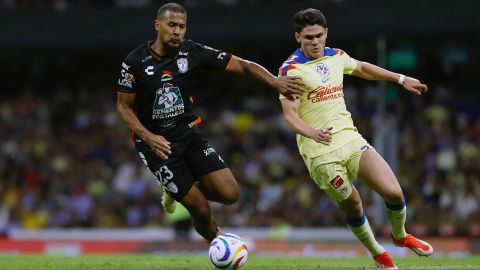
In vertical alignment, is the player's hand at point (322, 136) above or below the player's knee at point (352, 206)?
above

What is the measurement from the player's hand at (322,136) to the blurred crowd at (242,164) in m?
10.3

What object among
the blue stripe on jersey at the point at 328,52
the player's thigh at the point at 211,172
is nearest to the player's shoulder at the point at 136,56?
the player's thigh at the point at 211,172

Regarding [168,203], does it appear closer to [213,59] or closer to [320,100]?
[213,59]

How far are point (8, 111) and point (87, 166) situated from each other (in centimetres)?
356

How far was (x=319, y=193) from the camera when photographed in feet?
72.7

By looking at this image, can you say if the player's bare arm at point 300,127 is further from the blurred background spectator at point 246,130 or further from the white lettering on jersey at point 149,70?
the blurred background spectator at point 246,130

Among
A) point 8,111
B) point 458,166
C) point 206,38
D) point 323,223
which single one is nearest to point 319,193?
point 323,223

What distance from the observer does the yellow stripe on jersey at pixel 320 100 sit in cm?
1065

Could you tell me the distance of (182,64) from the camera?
10727mm

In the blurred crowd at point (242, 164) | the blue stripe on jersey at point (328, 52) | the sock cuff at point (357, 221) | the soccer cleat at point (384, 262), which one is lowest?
the blurred crowd at point (242, 164)

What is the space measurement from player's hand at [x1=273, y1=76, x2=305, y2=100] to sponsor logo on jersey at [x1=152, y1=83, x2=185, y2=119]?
1.03m

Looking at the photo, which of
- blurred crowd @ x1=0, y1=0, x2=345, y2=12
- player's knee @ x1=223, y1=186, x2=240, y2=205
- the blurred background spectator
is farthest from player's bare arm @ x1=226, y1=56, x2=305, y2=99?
blurred crowd @ x1=0, y1=0, x2=345, y2=12

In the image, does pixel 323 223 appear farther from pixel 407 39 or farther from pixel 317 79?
pixel 317 79

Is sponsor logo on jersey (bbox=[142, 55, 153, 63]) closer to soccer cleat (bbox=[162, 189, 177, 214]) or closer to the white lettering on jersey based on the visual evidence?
the white lettering on jersey
